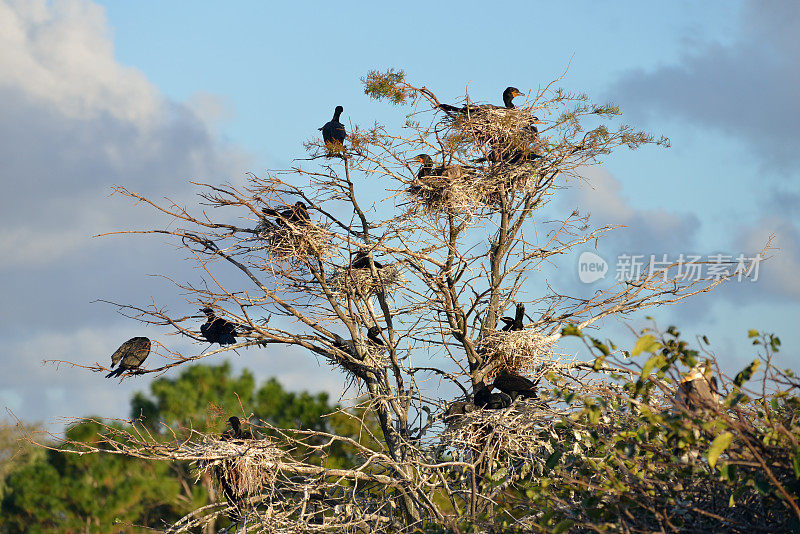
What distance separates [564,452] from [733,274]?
5.06 m

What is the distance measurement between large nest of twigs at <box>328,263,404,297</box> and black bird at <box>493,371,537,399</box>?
6.07 ft

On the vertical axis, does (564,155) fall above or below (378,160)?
above

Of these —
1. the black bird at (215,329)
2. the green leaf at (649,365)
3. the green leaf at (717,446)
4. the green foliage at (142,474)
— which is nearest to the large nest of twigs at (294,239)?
the black bird at (215,329)

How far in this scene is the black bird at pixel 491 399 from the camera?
366 inches

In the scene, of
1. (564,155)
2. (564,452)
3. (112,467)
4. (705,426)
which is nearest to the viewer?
(705,426)

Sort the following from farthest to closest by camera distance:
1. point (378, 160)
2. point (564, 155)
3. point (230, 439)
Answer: point (564, 155), point (378, 160), point (230, 439)

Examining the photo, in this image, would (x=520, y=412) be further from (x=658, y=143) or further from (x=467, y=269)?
(x=658, y=143)

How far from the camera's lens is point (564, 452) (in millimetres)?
7074

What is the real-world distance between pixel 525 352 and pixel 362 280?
2198 mm

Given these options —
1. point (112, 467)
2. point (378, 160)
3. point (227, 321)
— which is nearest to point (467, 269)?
point (378, 160)

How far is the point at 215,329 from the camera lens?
9.41 metres

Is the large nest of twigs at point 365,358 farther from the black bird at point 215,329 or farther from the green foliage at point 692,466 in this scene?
the green foliage at point 692,466

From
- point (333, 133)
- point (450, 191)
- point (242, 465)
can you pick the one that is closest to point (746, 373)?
point (450, 191)

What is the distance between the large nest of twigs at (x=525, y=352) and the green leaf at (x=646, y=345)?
464cm
